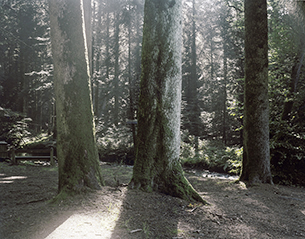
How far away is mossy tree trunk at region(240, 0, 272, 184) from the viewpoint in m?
7.62

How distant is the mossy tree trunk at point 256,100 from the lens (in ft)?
25.0

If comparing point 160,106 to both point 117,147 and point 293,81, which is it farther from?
point 117,147

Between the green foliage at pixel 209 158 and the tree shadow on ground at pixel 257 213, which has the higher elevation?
the green foliage at pixel 209 158

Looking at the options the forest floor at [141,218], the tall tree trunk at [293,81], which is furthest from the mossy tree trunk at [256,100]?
the tall tree trunk at [293,81]

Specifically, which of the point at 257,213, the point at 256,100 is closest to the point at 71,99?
the point at 257,213

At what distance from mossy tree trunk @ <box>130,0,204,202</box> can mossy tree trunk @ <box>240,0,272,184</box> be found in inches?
130

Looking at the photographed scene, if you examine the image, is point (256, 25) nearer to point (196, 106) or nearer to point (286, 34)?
point (286, 34)

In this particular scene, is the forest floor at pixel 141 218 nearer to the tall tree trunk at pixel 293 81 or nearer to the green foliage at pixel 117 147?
the tall tree trunk at pixel 293 81

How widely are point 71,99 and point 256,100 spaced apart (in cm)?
533

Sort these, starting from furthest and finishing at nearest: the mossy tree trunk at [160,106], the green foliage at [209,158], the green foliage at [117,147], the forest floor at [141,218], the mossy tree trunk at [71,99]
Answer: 1. the green foliage at [117,147]
2. the green foliage at [209,158]
3. the mossy tree trunk at [160,106]
4. the mossy tree trunk at [71,99]
5. the forest floor at [141,218]

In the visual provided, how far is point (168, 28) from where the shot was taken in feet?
17.5

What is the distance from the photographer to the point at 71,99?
191 inches

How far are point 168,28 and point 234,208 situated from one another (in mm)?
3693

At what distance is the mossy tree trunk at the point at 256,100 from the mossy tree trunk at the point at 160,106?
3.30 meters
